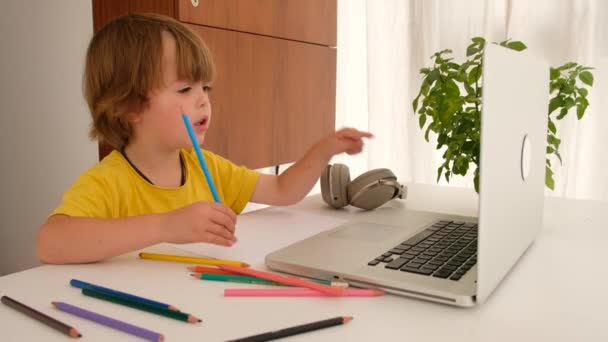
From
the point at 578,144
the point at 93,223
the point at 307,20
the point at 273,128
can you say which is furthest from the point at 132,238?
the point at 578,144

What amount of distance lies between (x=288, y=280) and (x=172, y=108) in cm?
44

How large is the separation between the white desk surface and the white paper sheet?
0.04m

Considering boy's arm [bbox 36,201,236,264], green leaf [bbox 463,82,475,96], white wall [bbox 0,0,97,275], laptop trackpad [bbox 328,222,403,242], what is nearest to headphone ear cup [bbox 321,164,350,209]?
laptop trackpad [bbox 328,222,403,242]

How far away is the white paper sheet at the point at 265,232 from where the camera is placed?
689 millimetres

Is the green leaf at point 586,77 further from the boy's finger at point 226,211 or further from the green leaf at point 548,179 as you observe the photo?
the boy's finger at point 226,211

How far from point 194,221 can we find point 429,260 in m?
0.27

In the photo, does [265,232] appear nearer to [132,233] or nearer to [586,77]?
[132,233]

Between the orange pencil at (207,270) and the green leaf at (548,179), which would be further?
the green leaf at (548,179)

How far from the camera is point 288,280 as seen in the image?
55 centimetres

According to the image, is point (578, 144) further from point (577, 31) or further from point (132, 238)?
point (132, 238)

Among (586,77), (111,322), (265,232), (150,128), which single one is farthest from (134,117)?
(586,77)

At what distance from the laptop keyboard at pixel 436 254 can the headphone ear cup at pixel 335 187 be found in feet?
0.73

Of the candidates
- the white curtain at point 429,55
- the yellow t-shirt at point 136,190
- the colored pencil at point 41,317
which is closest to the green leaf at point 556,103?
the yellow t-shirt at point 136,190

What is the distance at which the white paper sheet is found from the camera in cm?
69
